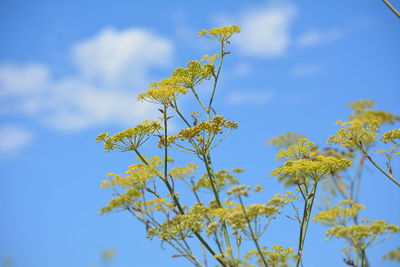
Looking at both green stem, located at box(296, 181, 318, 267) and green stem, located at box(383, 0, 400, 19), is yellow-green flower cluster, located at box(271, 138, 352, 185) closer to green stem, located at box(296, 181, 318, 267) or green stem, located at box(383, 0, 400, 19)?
green stem, located at box(296, 181, 318, 267)

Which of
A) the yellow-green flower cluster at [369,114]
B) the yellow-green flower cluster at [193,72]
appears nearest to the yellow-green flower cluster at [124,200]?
the yellow-green flower cluster at [193,72]

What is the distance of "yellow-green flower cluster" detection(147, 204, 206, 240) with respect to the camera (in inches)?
251

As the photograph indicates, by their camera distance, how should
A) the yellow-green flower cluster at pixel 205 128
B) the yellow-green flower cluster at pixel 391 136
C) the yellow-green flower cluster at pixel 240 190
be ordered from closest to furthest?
the yellow-green flower cluster at pixel 240 190, the yellow-green flower cluster at pixel 205 128, the yellow-green flower cluster at pixel 391 136

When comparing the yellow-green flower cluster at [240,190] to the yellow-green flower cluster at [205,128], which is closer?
the yellow-green flower cluster at [240,190]

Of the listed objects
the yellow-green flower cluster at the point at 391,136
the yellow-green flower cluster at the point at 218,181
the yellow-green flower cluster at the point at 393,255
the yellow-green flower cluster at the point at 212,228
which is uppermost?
the yellow-green flower cluster at the point at 391,136

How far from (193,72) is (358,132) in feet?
13.4

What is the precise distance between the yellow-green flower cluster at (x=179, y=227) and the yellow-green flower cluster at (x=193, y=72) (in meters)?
3.08

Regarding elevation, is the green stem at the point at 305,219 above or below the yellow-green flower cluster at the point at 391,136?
below

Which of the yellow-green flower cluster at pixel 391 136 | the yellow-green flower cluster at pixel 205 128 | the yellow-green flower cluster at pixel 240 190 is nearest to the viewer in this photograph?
the yellow-green flower cluster at pixel 240 190

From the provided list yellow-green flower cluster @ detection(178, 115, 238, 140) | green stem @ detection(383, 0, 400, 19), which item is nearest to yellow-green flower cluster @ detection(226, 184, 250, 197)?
yellow-green flower cluster @ detection(178, 115, 238, 140)

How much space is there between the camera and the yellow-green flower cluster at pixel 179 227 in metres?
6.38

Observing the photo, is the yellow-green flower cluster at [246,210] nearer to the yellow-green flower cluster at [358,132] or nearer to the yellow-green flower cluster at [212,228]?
the yellow-green flower cluster at [212,228]

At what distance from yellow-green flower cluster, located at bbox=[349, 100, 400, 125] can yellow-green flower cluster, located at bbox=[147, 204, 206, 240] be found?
405 cm

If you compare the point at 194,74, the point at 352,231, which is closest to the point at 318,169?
the point at 352,231
